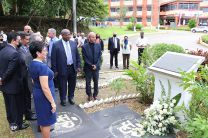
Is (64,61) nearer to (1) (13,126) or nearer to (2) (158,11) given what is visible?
(1) (13,126)

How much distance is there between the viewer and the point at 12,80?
4.67 metres

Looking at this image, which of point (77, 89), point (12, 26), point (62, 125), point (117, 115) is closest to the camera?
point (62, 125)

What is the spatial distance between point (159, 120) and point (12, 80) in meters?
2.88

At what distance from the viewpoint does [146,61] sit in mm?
7215

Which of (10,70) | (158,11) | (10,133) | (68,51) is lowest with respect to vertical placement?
(10,133)

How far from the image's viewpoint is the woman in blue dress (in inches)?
142

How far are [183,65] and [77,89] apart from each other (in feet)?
12.1

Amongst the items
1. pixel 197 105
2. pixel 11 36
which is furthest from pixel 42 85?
pixel 197 105

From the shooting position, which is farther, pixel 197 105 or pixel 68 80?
pixel 68 80

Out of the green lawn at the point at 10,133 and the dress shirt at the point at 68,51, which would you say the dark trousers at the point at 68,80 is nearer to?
the dress shirt at the point at 68,51

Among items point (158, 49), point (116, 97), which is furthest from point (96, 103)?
point (158, 49)

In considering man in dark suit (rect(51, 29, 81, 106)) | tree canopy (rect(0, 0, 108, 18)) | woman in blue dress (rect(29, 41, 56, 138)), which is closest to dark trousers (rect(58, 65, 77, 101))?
man in dark suit (rect(51, 29, 81, 106))

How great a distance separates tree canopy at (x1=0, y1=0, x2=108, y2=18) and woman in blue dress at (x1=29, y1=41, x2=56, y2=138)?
58.6ft

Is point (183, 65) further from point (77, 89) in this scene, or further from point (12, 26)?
point (12, 26)
